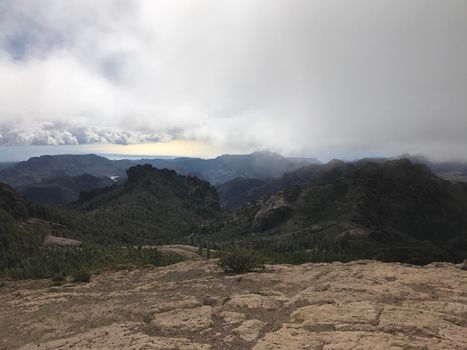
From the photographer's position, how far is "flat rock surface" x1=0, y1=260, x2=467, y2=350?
848 inches

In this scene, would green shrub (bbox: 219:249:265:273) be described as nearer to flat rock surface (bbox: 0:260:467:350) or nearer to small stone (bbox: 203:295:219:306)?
flat rock surface (bbox: 0:260:467:350)

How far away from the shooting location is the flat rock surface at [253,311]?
70.6 ft

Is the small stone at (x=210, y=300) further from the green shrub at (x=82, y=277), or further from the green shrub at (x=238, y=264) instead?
the green shrub at (x=82, y=277)

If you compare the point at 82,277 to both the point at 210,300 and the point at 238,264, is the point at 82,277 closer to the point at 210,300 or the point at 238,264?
the point at 238,264

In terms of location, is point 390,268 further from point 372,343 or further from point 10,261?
point 10,261

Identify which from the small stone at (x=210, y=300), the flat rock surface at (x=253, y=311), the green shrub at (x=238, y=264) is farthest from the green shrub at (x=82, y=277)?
the small stone at (x=210, y=300)

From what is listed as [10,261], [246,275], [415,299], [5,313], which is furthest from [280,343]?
[10,261]

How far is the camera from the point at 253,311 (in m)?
26.9

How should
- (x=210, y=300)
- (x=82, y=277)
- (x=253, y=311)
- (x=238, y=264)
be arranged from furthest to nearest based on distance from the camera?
(x=82, y=277) → (x=238, y=264) → (x=210, y=300) → (x=253, y=311)

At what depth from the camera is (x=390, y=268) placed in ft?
117

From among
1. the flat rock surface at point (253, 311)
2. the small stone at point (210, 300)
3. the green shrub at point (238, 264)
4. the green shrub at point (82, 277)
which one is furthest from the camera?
the green shrub at point (82, 277)

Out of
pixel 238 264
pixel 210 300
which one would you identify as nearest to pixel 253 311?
pixel 210 300

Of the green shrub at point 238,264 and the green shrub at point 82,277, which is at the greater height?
the green shrub at point 238,264

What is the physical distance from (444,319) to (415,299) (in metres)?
4.05
